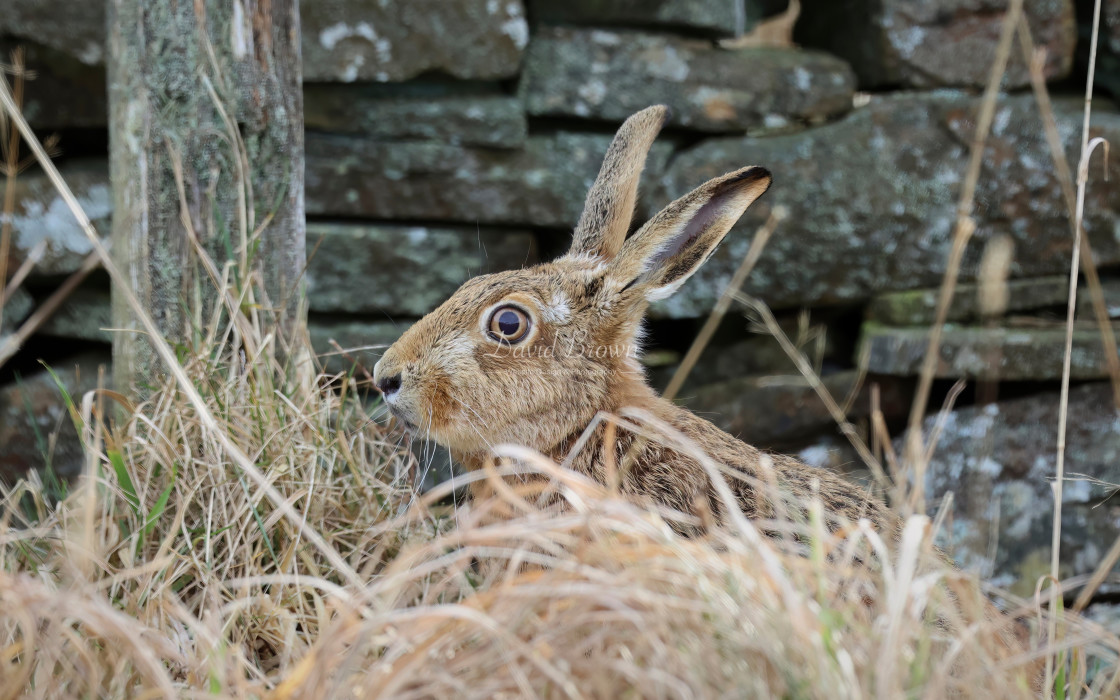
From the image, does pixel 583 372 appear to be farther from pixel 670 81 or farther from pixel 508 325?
pixel 670 81

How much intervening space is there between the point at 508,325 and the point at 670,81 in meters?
2.09

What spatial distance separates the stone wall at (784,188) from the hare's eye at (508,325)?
65.5 inches

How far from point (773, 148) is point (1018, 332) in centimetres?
148

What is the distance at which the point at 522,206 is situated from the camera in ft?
14.3

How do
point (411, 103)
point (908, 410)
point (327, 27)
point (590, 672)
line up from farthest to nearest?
point (908, 410) → point (411, 103) → point (327, 27) → point (590, 672)

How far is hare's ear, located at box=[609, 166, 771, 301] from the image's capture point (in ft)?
8.28

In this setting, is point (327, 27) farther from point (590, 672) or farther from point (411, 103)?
point (590, 672)

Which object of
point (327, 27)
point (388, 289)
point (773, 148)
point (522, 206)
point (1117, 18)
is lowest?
point (388, 289)

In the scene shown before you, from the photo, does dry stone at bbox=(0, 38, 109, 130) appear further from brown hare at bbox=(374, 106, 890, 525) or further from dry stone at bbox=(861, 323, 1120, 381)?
dry stone at bbox=(861, 323, 1120, 381)

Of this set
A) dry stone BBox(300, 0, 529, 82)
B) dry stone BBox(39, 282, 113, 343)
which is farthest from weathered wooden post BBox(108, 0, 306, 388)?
dry stone BBox(39, 282, 113, 343)

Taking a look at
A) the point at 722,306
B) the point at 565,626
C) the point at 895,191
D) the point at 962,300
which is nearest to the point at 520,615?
the point at 565,626

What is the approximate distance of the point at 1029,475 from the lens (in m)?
4.35

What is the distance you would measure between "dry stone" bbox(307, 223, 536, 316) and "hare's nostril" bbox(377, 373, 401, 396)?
1.65 meters

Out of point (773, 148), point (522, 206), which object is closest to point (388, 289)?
point (522, 206)
